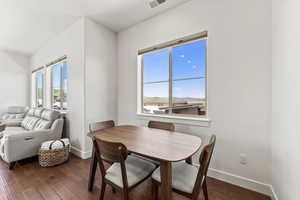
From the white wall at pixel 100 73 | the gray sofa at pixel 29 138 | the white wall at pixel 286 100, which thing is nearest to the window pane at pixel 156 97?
the white wall at pixel 100 73

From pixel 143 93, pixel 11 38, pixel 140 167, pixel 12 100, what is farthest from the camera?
pixel 12 100

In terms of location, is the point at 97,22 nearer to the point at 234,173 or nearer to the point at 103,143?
the point at 103,143

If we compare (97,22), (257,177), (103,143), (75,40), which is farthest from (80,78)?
(257,177)

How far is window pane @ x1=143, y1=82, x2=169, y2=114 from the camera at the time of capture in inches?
104

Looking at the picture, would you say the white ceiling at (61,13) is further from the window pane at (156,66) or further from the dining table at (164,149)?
the dining table at (164,149)

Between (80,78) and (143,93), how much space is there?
51.6 inches

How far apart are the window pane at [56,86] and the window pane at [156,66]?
8.56 ft

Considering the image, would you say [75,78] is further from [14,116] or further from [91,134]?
[14,116]

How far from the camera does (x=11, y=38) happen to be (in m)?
3.70

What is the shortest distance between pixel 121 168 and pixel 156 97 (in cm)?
180

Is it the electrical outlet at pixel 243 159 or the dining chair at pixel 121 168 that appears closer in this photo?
the dining chair at pixel 121 168

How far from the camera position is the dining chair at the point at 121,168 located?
1121 mm

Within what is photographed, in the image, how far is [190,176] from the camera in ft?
4.17

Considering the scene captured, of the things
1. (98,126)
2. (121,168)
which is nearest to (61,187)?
(98,126)
